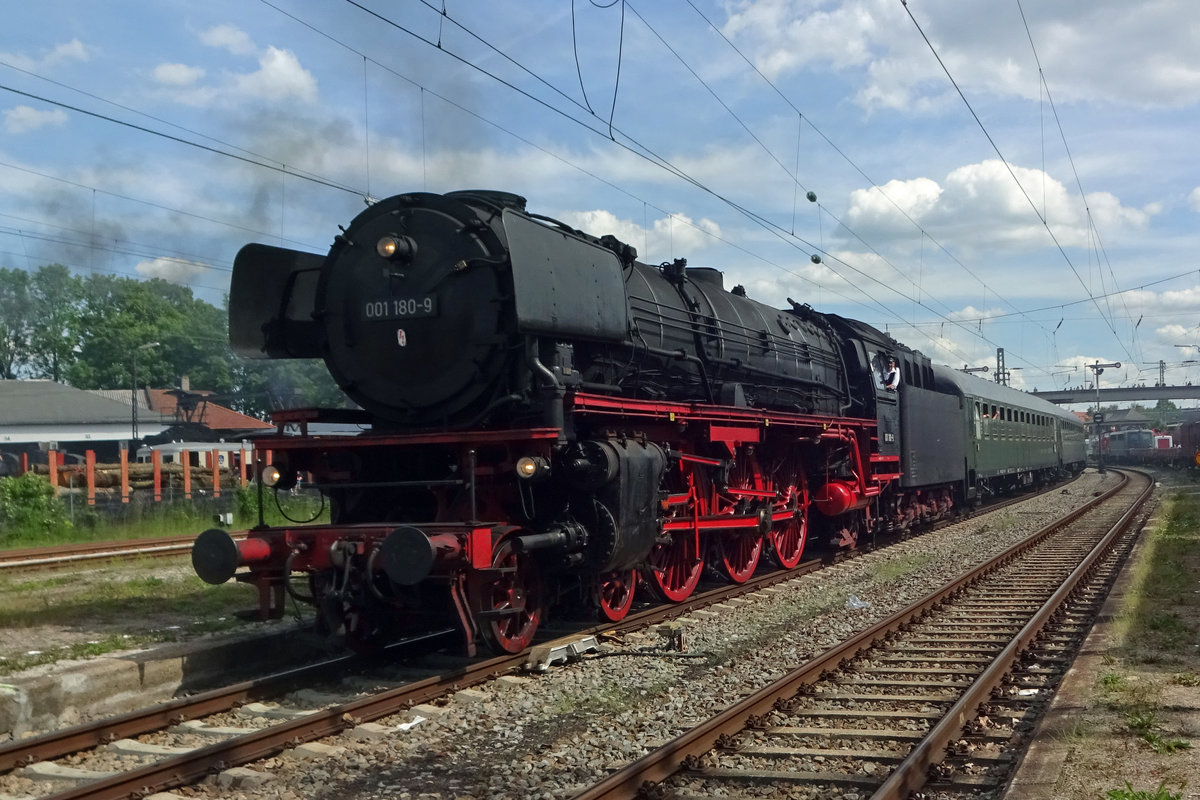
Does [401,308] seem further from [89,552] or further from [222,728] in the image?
[89,552]

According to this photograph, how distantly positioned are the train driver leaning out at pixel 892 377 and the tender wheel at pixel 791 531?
3.42m

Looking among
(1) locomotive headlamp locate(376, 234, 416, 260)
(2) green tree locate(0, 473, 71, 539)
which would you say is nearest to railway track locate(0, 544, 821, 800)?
(1) locomotive headlamp locate(376, 234, 416, 260)

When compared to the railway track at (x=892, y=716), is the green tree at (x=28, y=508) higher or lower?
higher

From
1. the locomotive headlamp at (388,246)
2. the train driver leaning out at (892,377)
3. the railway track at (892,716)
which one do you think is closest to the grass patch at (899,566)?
the railway track at (892,716)

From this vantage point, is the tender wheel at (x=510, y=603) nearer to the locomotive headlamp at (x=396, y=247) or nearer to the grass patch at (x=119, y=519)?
the locomotive headlamp at (x=396, y=247)

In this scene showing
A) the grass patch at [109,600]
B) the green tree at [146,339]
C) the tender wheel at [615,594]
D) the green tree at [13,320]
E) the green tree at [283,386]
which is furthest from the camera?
the green tree at [146,339]

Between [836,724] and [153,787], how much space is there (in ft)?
12.1

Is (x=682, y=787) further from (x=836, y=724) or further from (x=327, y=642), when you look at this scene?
(x=327, y=642)

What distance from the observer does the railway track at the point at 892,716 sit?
4.87 metres

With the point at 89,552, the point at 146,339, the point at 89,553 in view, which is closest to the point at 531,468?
the point at 89,553

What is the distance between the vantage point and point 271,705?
21.8 ft

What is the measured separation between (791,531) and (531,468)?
22.9 ft

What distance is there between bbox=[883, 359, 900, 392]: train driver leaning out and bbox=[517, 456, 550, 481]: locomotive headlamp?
33.4 ft

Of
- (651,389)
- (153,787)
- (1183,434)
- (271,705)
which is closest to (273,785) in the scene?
(153,787)
